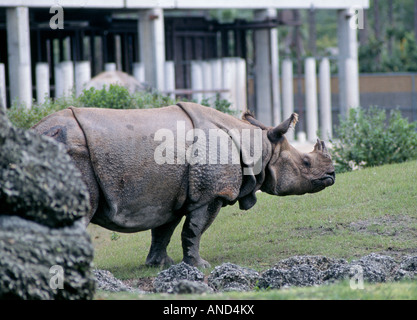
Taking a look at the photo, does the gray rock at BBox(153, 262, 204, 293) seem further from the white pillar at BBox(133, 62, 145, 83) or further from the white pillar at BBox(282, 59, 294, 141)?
the white pillar at BBox(282, 59, 294, 141)

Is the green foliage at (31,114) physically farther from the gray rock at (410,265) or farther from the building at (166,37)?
the gray rock at (410,265)

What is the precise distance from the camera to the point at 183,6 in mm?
21891

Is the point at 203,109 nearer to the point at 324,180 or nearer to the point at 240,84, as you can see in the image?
the point at 324,180

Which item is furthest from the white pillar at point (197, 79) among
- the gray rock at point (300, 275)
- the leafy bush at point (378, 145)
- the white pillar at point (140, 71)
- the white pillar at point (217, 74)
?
the gray rock at point (300, 275)

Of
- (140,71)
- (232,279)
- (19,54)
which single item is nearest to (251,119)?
(232,279)

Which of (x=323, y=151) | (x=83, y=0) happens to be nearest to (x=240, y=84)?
(x=83, y=0)

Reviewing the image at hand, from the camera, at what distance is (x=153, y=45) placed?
853 inches

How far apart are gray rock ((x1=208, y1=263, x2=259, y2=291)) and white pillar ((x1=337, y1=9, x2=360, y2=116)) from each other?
17683 millimetres

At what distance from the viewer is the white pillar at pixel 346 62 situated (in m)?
25.3

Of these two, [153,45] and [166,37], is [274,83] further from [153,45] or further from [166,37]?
[153,45]

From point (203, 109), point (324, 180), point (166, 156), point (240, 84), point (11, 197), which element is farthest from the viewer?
point (240, 84)

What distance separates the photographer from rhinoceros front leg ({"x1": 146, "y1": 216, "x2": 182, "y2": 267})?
374 inches

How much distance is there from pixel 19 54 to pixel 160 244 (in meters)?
11.2

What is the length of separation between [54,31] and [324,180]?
54.2 feet
